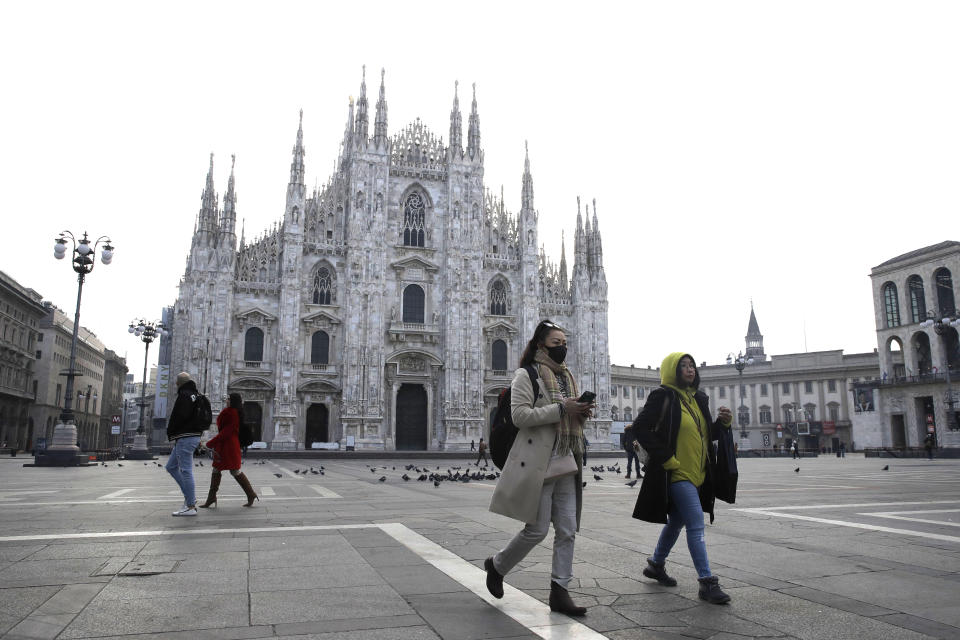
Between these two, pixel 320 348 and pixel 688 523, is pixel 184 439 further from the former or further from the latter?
pixel 320 348

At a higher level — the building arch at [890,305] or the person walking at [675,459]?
the building arch at [890,305]

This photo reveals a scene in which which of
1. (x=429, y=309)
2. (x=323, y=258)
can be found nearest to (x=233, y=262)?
(x=323, y=258)

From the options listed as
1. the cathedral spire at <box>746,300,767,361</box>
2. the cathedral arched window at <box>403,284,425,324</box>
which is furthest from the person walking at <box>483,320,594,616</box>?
the cathedral spire at <box>746,300,767,361</box>

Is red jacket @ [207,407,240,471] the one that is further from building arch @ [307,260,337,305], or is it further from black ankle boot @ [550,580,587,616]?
building arch @ [307,260,337,305]

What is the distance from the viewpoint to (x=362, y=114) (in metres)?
43.1

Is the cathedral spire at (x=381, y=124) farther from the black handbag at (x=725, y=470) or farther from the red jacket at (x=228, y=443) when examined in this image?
the black handbag at (x=725, y=470)

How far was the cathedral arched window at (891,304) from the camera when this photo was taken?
186 feet

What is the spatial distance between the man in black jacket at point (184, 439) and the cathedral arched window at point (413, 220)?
1378 inches

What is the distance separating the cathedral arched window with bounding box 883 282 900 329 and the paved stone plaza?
179ft

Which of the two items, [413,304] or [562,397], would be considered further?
[413,304]

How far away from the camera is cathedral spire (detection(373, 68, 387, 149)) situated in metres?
43.2

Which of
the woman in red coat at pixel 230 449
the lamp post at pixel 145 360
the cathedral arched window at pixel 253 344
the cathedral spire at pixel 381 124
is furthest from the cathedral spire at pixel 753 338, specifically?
the woman in red coat at pixel 230 449

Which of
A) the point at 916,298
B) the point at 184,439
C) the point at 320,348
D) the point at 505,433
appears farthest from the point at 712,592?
the point at 916,298

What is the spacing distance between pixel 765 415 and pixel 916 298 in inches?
1007
